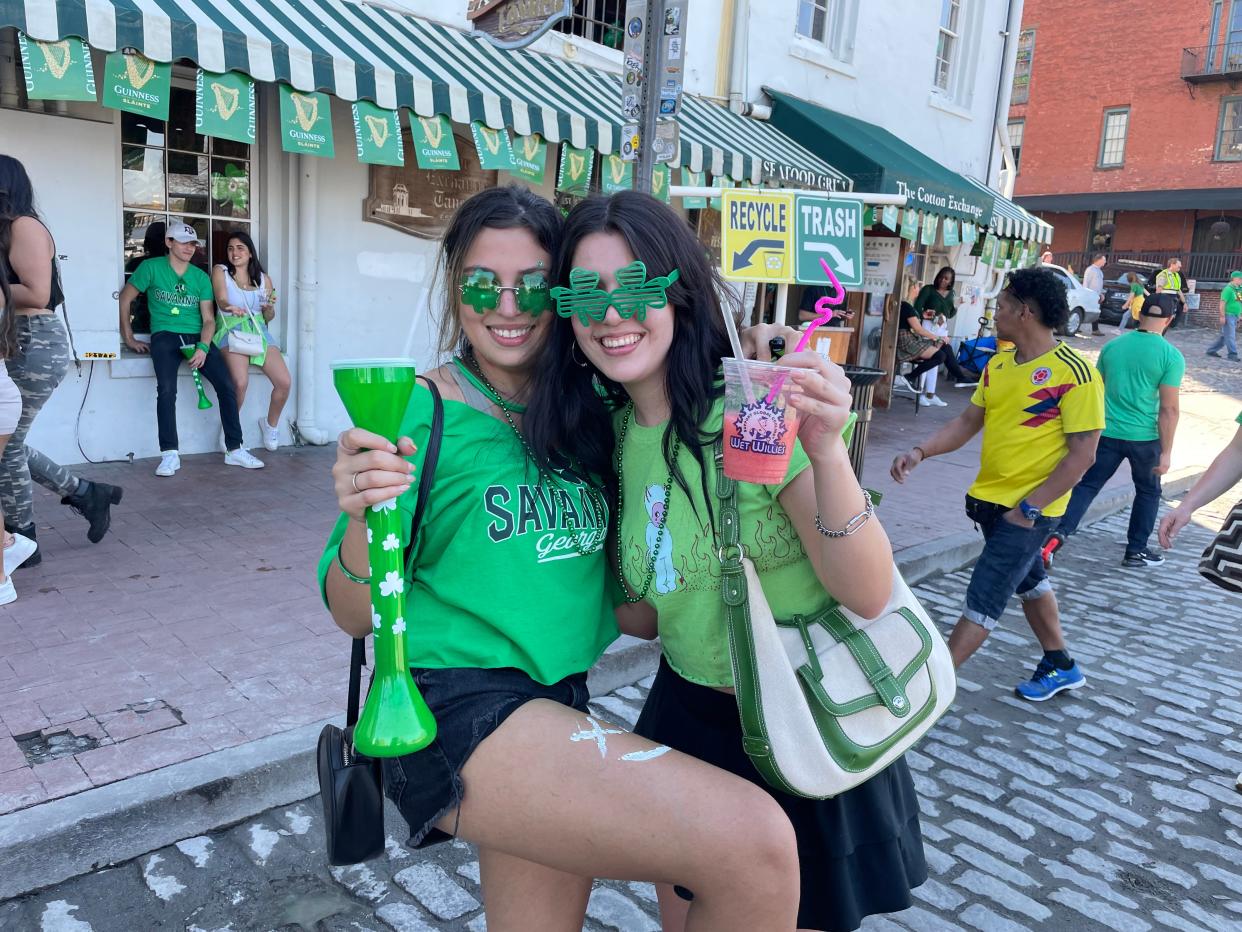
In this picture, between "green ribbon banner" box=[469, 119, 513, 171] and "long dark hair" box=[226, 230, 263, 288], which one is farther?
"long dark hair" box=[226, 230, 263, 288]

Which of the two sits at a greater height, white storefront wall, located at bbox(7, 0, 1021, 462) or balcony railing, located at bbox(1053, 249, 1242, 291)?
balcony railing, located at bbox(1053, 249, 1242, 291)

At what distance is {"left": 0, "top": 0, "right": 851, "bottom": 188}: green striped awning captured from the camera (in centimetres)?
521

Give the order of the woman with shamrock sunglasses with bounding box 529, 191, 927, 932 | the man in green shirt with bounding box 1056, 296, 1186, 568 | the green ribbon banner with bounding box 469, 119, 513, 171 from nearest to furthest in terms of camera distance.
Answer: the woman with shamrock sunglasses with bounding box 529, 191, 927, 932, the man in green shirt with bounding box 1056, 296, 1186, 568, the green ribbon banner with bounding box 469, 119, 513, 171

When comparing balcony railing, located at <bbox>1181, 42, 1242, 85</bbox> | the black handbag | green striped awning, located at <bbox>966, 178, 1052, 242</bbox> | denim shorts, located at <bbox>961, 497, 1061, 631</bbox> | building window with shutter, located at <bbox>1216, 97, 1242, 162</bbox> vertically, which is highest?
balcony railing, located at <bbox>1181, 42, 1242, 85</bbox>

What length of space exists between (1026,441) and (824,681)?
2872 mm

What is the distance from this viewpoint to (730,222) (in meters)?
2.62

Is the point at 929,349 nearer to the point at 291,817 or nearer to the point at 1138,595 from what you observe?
the point at 1138,595

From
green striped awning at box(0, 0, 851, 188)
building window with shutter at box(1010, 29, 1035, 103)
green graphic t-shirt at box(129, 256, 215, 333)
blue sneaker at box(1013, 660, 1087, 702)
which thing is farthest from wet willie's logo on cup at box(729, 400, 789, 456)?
building window with shutter at box(1010, 29, 1035, 103)

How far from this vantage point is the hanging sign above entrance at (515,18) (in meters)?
5.59

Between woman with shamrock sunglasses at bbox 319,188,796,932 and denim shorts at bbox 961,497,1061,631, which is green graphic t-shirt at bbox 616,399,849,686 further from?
denim shorts at bbox 961,497,1061,631

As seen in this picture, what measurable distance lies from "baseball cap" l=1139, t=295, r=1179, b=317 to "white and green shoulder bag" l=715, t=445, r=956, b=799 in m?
5.72

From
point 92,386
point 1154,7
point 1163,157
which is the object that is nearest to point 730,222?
point 92,386

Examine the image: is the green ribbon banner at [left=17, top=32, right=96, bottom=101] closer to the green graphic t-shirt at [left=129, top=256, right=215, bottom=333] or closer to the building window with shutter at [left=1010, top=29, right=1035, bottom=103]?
the green graphic t-shirt at [left=129, top=256, right=215, bottom=333]

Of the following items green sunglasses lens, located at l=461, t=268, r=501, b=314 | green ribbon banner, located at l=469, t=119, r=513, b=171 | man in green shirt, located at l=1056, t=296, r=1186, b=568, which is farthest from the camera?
green ribbon banner, located at l=469, t=119, r=513, b=171
